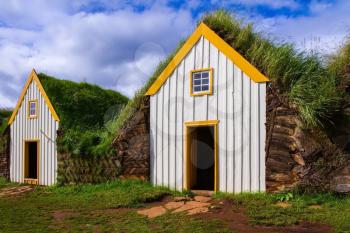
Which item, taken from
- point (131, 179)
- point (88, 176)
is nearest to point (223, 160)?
point (131, 179)

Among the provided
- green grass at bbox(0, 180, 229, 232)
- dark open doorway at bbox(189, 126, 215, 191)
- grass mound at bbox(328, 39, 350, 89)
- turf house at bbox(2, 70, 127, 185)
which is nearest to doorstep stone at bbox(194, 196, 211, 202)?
green grass at bbox(0, 180, 229, 232)

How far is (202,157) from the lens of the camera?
43.0 ft

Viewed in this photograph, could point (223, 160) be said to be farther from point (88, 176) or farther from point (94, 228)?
point (88, 176)

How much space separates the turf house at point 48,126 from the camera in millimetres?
14727

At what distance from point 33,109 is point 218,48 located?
9.06 meters

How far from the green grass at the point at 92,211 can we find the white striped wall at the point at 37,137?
143 centimetres

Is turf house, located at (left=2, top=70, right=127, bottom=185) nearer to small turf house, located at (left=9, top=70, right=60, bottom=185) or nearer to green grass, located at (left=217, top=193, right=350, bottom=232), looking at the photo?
small turf house, located at (left=9, top=70, right=60, bottom=185)

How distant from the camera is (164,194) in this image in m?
10.9

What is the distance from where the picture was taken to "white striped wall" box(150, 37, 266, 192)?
10.3 meters

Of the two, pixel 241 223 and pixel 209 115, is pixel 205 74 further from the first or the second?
pixel 241 223

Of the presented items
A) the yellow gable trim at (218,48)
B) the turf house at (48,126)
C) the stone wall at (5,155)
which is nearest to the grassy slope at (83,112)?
the turf house at (48,126)

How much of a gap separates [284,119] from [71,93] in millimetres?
10755

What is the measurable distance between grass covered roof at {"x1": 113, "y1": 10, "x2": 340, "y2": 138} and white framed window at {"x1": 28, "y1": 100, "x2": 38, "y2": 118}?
677 centimetres

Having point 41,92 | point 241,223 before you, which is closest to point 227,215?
point 241,223
